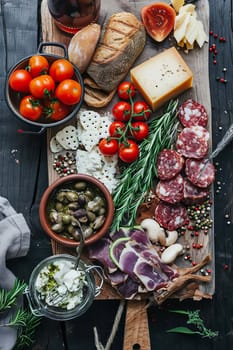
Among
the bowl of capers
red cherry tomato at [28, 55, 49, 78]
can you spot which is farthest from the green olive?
red cherry tomato at [28, 55, 49, 78]

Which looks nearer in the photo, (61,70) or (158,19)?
(61,70)

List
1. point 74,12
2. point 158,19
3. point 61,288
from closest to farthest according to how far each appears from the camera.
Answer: point 61,288
point 74,12
point 158,19

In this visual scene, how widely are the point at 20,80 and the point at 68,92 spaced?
190 mm

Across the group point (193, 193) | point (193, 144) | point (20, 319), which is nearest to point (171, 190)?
point (193, 193)

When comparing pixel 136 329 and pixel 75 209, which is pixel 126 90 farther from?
pixel 136 329

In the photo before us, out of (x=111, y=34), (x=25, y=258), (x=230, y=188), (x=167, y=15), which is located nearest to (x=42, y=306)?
(x=25, y=258)

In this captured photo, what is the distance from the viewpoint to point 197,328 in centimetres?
255

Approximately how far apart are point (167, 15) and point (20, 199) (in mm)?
950

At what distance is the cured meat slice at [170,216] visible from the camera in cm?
246

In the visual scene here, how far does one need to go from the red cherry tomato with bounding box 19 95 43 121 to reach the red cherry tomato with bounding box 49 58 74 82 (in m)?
0.12

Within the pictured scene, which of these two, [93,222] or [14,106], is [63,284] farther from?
[14,106]

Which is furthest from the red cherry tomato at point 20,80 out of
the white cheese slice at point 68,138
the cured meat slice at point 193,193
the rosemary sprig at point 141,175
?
the cured meat slice at point 193,193

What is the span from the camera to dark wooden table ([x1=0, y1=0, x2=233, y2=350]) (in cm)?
252

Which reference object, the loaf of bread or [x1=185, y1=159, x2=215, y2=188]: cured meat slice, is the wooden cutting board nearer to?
the loaf of bread
